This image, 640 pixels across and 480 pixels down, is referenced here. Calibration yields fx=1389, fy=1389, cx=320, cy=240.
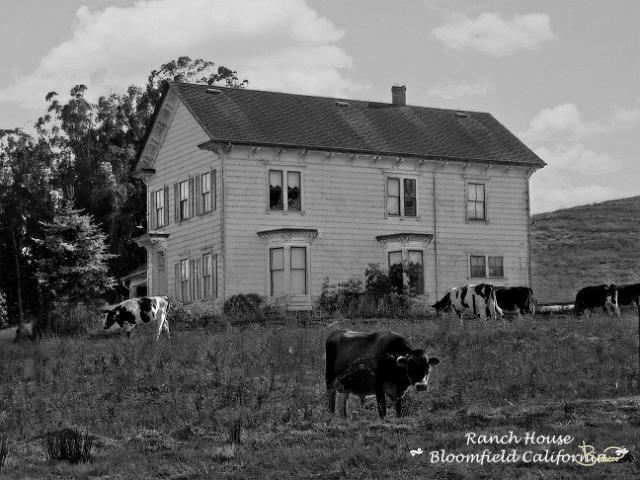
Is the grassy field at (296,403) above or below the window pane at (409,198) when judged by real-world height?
below

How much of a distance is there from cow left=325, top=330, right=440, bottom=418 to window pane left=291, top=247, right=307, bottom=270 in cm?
2591

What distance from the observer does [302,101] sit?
55.5m

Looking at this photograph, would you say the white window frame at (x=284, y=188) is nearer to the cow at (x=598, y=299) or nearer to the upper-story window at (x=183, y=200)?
the upper-story window at (x=183, y=200)

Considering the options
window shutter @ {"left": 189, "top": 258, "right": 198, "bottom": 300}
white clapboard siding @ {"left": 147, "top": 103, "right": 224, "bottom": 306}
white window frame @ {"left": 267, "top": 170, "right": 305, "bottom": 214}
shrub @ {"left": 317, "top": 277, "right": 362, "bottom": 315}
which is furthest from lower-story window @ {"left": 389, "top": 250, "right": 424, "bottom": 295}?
window shutter @ {"left": 189, "top": 258, "right": 198, "bottom": 300}

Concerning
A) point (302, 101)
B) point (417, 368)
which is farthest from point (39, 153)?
point (417, 368)

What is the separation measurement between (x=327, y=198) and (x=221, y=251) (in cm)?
473

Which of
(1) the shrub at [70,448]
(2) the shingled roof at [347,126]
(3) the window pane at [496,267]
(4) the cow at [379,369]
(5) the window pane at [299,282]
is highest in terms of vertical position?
(2) the shingled roof at [347,126]

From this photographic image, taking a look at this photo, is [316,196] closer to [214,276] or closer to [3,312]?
[214,276]

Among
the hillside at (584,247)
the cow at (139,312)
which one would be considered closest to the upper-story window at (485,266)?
the hillside at (584,247)

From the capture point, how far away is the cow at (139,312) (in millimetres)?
41719

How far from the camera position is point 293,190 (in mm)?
50688

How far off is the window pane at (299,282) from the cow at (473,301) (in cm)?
616

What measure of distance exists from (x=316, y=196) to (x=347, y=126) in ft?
13.8

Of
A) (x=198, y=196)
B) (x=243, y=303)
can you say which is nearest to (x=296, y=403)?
(x=243, y=303)
